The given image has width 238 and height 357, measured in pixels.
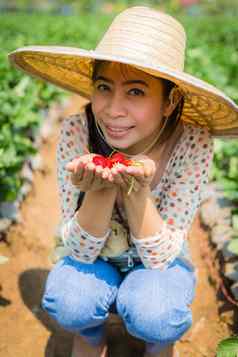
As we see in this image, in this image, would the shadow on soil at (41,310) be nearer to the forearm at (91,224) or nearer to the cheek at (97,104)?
the forearm at (91,224)

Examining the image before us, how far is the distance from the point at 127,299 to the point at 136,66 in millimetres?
987

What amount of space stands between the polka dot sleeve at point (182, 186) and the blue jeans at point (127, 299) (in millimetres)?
100

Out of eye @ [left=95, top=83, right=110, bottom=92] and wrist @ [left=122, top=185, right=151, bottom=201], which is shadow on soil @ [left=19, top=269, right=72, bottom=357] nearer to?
wrist @ [left=122, top=185, right=151, bottom=201]

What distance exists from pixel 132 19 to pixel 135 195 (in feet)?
2.44

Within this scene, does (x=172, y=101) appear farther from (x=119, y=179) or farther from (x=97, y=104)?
(x=119, y=179)

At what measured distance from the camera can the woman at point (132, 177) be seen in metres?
1.80

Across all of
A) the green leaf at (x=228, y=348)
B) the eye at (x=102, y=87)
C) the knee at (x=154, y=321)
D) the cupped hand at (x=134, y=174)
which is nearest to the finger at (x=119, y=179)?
the cupped hand at (x=134, y=174)

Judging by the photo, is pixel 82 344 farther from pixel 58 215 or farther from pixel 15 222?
pixel 58 215

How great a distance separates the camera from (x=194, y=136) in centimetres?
209

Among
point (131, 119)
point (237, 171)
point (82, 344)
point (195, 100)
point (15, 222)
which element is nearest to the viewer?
point (131, 119)

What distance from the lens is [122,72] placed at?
1827 millimetres

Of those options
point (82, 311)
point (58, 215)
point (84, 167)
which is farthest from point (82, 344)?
A: point (58, 215)

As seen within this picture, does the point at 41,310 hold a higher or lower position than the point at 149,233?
lower

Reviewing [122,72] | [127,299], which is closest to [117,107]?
[122,72]
